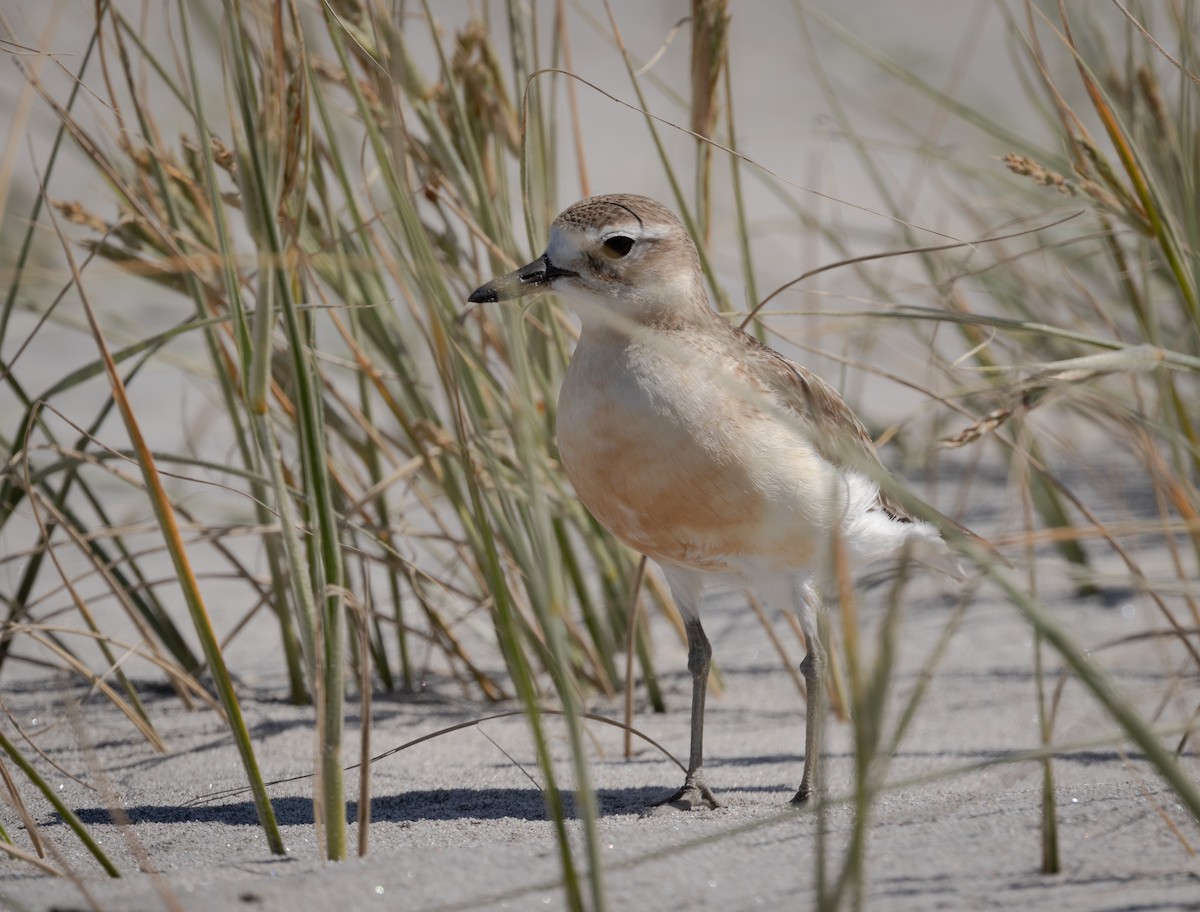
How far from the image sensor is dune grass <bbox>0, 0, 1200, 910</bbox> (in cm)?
204

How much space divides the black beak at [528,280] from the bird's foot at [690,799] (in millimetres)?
1193

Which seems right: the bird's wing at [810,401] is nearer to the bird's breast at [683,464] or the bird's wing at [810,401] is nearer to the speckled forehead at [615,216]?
the bird's breast at [683,464]

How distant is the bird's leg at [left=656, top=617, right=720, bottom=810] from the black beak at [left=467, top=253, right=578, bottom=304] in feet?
3.13

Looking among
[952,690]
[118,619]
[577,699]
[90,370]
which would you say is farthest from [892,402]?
[90,370]

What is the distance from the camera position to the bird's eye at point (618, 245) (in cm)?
303

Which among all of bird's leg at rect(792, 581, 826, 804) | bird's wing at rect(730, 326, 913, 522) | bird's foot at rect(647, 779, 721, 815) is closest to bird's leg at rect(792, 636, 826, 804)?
bird's leg at rect(792, 581, 826, 804)

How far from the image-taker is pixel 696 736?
3.13 metres

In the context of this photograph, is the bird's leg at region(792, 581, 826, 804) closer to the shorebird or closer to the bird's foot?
the shorebird

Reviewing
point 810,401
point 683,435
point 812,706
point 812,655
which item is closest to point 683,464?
point 683,435

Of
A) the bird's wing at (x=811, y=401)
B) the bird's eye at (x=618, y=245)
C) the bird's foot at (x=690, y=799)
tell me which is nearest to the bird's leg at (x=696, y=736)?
the bird's foot at (x=690, y=799)

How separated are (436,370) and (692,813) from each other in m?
1.59

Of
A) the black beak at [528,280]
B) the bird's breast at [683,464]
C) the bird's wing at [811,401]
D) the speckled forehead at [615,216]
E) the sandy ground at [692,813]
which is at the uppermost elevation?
the speckled forehead at [615,216]

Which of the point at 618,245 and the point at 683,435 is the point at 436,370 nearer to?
the point at 618,245

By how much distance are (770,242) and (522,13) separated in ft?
19.1
